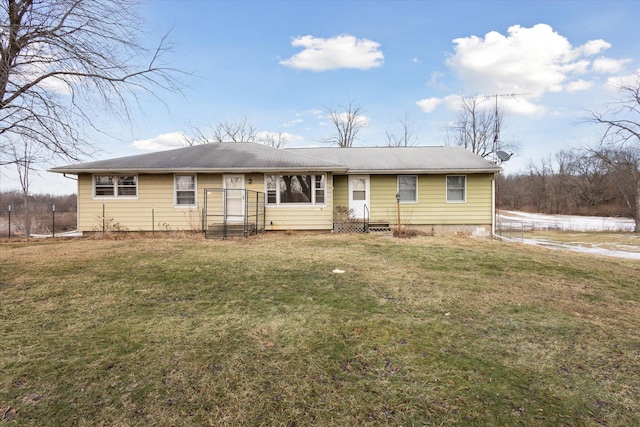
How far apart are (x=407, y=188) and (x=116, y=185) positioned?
11.4 metres

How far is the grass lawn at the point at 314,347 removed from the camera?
6.92 feet

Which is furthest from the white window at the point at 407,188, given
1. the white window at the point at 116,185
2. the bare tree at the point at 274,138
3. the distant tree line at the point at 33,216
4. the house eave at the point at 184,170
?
the bare tree at the point at 274,138

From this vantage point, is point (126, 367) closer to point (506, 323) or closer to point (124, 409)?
point (124, 409)

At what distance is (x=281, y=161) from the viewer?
40.7 ft

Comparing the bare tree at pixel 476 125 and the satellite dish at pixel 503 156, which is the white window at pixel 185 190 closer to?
the satellite dish at pixel 503 156

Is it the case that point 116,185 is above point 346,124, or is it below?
below

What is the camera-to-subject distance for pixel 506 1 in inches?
453

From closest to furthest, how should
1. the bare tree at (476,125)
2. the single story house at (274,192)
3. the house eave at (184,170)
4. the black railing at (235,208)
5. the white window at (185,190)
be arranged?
the house eave at (184,170), the black railing at (235,208), the single story house at (274,192), the white window at (185,190), the bare tree at (476,125)

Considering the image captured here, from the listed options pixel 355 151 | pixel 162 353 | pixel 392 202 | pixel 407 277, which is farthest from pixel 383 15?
pixel 162 353

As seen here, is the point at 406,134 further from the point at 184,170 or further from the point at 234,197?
the point at 184,170

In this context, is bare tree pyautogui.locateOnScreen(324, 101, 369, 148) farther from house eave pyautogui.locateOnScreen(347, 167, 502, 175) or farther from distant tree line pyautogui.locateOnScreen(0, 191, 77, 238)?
distant tree line pyautogui.locateOnScreen(0, 191, 77, 238)

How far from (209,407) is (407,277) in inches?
163

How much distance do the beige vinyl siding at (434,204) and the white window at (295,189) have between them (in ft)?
7.85

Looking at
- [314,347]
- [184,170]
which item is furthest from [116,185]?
[314,347]
